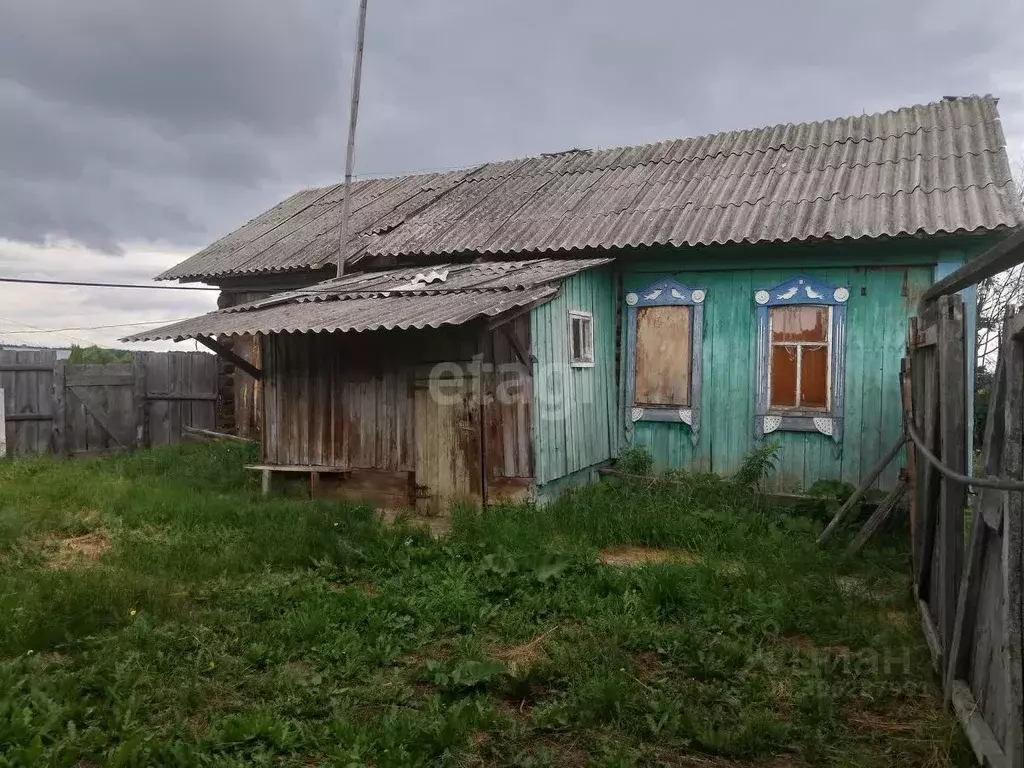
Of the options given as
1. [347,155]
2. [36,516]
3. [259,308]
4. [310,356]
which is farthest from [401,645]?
[347,155]

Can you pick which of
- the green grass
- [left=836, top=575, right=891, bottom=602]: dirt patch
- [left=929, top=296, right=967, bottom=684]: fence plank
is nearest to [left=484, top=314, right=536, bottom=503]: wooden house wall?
the green grass

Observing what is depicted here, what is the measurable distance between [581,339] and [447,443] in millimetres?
2052

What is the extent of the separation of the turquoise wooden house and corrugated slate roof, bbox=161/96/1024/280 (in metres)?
0.05

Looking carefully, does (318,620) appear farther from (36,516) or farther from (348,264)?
(348,264)

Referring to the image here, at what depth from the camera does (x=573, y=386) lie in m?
8.66

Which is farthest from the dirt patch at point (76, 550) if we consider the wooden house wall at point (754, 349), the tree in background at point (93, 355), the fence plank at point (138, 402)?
the tree in background at point (93, 355)

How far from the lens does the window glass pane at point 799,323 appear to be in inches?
339

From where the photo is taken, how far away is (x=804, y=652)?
14.8ft

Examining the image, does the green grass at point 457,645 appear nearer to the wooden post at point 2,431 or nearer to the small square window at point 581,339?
the small square window at point 581,339

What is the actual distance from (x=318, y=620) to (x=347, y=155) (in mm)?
8714

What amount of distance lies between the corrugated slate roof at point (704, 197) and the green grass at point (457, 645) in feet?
11.8

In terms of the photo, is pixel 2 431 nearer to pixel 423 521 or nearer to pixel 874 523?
pixel 423 521

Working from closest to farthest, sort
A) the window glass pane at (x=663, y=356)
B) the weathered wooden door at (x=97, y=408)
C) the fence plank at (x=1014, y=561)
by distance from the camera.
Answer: the fence plank at (x=1014, y=561) → the window glass pane at (x=663, y=356) → the weathered wooden door at (x=97, y=408)

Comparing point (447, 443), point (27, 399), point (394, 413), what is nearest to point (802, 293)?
point (447, 443)
